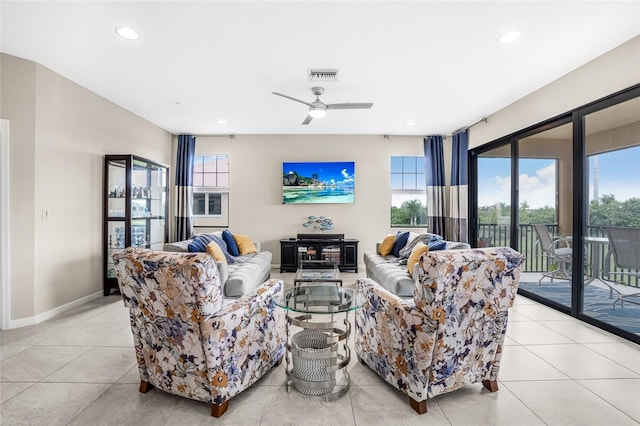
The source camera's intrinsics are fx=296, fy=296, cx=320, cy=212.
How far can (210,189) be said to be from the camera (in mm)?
5871

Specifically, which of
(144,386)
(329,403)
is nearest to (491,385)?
(329,403)

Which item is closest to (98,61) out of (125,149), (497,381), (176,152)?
(125,149)

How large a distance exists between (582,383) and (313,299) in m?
1.94

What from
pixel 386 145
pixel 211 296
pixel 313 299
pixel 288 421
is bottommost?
pixel 288 421

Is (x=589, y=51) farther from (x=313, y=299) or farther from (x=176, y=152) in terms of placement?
(x=176, y=152)

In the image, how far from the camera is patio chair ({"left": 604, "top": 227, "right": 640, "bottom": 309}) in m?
2.68

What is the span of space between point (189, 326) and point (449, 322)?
4.56 feet

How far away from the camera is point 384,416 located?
170 centimetres

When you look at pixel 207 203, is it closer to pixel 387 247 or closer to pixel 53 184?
pixel 53 184

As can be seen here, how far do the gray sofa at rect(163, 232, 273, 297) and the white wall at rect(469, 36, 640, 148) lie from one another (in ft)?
13.2

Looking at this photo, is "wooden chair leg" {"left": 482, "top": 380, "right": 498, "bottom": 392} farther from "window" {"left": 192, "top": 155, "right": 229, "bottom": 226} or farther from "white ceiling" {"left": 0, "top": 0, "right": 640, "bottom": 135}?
"window" {"left": 192, "top": 155, "right": 229, "bottom": 226}

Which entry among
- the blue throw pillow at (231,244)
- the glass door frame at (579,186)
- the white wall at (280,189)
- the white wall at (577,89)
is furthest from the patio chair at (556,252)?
the blue throw pillow at (231,244)

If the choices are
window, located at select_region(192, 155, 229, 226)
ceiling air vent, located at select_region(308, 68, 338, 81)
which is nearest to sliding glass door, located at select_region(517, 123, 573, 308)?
ceiling air vent, located at select_region(308, 68, 338, 81)

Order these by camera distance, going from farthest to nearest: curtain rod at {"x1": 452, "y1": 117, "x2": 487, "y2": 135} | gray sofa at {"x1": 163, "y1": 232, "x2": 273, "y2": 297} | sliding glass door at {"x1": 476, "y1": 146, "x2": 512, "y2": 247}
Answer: curtain rod at {"x1": 452, "y1": 117, "x2": 487, "y2": 135} → sliding glass door at {"x1": 476, "y1": 146, "x2": 512, "y2": 247} → gray sofa at {"x1": 163, "y1": 232, "x2": 273, "y2": 297}
